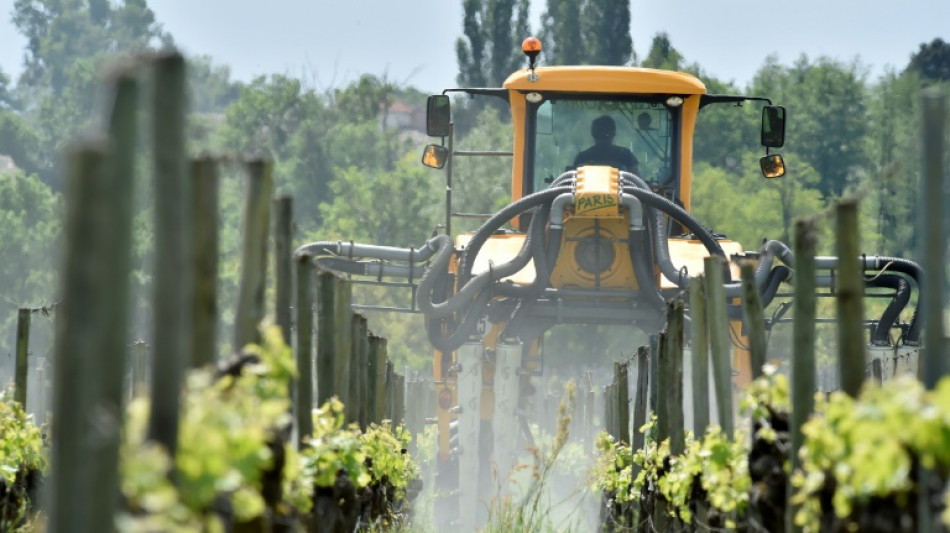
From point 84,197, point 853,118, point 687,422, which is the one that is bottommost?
point 687,422

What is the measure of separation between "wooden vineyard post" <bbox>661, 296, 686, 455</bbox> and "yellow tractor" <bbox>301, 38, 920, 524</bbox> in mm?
5394

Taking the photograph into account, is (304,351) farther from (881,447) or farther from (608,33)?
(608,33)

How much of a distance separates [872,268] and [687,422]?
3.00 meters

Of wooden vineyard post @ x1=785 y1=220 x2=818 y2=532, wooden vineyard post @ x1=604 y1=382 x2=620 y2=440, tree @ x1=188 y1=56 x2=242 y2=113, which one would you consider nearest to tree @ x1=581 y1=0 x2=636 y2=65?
tree @ x1=188 y1=56 x2=242 y2=113

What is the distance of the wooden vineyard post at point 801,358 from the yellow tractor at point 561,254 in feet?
31.2

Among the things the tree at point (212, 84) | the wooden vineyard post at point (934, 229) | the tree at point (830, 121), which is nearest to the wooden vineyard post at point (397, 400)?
the wooden vineyard post at point (934, 229)

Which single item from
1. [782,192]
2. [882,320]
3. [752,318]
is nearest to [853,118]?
[782,192]

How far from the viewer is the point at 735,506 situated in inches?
379

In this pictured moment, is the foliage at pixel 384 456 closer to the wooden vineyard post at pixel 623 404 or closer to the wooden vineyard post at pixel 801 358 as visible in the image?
the wooden vineyard post at pixel 623 404

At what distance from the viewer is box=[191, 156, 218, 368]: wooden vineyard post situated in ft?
22.5

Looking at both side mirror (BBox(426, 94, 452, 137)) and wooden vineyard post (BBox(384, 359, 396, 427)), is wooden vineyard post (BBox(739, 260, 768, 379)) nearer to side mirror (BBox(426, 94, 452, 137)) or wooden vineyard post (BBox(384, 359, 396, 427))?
side mirror (BBox(426, 94, 452, 137))

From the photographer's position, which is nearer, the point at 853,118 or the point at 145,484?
the point at 145,484

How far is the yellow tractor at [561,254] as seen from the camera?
18.9 m

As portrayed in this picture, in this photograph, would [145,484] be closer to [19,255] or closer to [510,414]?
[510,414]
